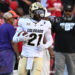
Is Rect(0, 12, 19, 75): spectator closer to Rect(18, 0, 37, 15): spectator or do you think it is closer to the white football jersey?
the white football jersey

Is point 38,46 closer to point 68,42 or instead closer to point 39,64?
point 39,64

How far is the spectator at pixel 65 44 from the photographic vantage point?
7.69 m

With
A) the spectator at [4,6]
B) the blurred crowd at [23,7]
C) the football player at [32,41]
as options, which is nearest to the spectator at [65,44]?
the football player at [32,41]

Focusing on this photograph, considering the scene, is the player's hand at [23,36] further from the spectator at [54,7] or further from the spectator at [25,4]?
the spectator at [25,4]

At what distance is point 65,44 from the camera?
25.3 ft

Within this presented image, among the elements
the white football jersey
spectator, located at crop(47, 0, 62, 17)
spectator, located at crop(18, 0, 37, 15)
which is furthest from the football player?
spectator, located at crop(18, 0, 37, 15)

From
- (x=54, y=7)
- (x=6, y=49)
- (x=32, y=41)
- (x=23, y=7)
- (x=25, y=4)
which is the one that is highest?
(x=32, y=41)

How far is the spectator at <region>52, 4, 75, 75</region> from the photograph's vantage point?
7.69 m

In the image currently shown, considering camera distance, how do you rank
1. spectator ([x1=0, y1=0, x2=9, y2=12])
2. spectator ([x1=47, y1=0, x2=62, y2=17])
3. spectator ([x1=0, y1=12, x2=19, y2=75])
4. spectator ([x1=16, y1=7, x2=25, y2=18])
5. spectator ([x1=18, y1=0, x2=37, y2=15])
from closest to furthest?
spectator ([x1=0, y1=12, x2=19, y2=75]), spectator ([x1=47, y1=0, x2=62, y2=17]), spectator ([x1=16, y1=7, x2=25, y2=18]), spectator ([x1=18, y1=0, x2=37, y2=15]), spectator ([x1=0, y1=0, x2=9, y2=12])

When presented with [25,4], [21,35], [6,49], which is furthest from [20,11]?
[21,35]

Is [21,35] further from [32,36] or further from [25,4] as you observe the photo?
[25,4]

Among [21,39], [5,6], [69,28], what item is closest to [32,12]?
[21,39]

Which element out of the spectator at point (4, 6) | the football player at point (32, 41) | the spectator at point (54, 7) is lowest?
the spectator at point (4, 6)

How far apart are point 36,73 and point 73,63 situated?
1.18 m
